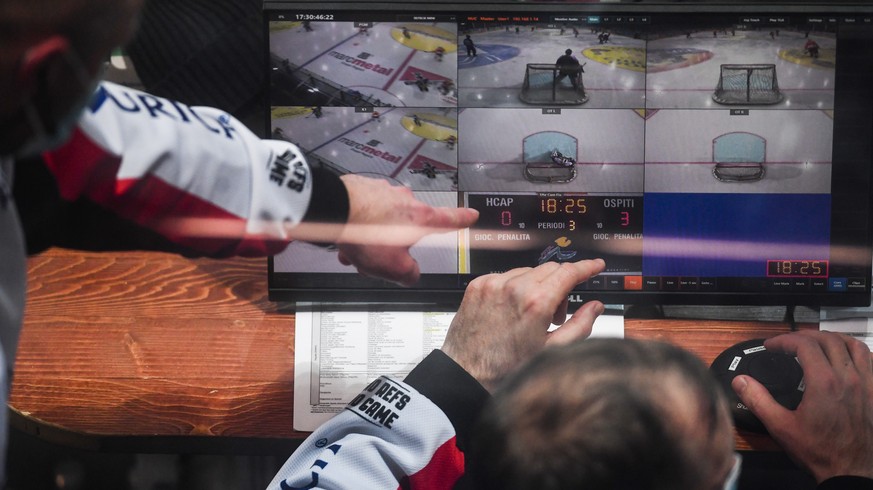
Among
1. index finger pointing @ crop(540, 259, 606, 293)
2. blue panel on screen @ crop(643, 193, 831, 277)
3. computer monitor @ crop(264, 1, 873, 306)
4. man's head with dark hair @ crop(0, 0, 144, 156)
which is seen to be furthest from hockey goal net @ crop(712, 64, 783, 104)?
man's head with dark hair @ crop(0, 0, 144, 156)

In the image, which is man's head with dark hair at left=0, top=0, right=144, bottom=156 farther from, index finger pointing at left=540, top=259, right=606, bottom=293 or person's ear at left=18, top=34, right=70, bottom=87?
index finger pointing at left=540, top=259, right=606, bottom=293

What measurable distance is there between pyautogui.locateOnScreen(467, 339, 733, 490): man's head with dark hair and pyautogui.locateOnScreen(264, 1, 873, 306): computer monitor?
0.43 metres

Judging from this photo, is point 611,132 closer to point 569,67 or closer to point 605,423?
point 569,67

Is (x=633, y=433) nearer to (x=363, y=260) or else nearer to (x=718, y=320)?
(x=363, y=260)

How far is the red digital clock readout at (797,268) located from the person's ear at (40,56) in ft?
2.51

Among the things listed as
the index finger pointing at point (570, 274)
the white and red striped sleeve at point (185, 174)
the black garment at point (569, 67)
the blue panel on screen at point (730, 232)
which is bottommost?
the index finger pointing at point (570, 274)

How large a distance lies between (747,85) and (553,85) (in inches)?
8.1

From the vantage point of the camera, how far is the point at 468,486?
73cm

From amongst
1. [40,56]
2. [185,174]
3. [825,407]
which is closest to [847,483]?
[825,407]

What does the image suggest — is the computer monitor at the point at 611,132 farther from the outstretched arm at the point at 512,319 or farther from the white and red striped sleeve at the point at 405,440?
the white and red striped sleeve at the point at 405,440

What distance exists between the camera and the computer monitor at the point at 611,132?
3.00 ft

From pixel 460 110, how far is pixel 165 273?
15.5 inches

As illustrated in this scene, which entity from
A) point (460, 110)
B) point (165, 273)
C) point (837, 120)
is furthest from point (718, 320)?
point (165, 273)

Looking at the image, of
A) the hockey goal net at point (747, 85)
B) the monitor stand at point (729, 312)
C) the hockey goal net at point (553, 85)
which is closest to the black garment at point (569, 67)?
the hockey goal net at point (553, 85)
